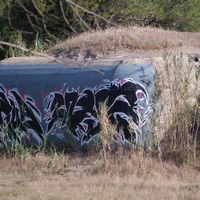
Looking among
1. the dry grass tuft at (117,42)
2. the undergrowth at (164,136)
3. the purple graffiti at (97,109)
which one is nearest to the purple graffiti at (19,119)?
the purple graffiti at (97,109)

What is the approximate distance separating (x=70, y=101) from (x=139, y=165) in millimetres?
2521

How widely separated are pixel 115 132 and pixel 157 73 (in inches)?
54.7

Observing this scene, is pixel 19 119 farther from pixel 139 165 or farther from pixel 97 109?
pixel 139 165

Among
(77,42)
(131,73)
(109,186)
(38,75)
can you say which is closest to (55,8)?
(77,42)

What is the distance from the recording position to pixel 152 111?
36.0 feet

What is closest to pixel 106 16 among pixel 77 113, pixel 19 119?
pixel 19 119

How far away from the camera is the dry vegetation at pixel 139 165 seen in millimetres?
9148

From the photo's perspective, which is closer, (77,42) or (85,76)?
(85,76)

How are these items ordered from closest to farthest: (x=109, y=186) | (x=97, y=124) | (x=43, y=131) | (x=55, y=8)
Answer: (x=109, y=186) → (x=97, y=124) → (x=43, y=131) → (x=55, y=8)

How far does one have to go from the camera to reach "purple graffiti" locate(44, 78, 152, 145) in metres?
11.3

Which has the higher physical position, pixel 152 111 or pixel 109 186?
pixel 152 111

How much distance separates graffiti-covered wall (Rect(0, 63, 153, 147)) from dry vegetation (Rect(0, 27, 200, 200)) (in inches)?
14.4

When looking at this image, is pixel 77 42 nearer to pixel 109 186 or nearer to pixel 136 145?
pixel 136 145

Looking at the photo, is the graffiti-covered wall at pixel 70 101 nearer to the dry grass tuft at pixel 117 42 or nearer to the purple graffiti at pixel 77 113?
the purple graffiti at pixel 77 113
